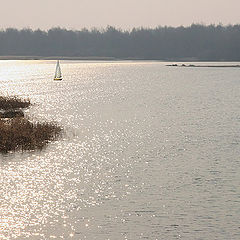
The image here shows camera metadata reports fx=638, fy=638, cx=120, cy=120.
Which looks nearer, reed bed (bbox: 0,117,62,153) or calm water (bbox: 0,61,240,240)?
calm water (bbox: 0,61,240,240)

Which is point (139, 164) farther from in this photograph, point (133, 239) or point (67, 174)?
point (133, 239)

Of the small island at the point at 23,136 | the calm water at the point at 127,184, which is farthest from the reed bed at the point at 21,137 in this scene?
the calm water at the point at 127,184

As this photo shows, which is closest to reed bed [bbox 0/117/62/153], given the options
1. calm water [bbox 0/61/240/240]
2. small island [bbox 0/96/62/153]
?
small island [bbox 0/96/62/153]

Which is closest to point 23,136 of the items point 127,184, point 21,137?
point 21,137

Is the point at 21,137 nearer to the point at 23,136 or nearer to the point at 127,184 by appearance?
the point at 23,136

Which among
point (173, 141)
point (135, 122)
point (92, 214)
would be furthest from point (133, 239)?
point (135, 122)

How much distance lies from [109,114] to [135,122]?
1120 centimetres

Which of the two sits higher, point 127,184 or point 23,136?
point 23,136

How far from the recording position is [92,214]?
2942 centimetres

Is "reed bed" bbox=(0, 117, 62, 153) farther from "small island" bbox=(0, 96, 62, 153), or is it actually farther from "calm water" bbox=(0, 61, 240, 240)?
"calm water" bbox=(0, 61, 240, 240)

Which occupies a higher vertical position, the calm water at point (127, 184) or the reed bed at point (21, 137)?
the reed bed at point (21, 137)

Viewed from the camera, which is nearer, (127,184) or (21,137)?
(127,184)

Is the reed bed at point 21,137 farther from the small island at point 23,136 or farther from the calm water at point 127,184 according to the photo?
the calm water at point 127,184

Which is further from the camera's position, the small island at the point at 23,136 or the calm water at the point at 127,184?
the small island at the point at 23,136
